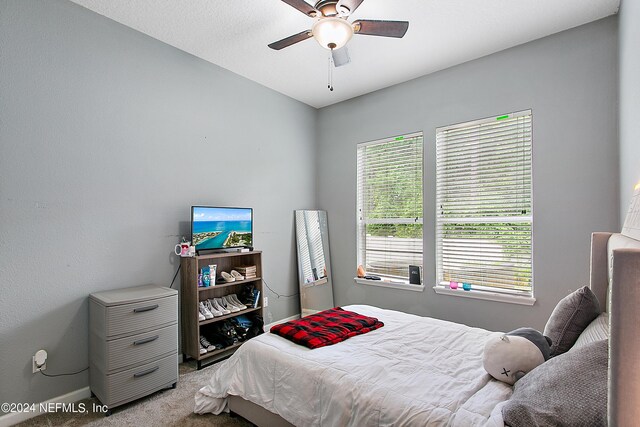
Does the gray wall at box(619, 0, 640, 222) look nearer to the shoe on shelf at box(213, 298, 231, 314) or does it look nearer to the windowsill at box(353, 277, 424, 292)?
the windowsill at box(353, 277, 424, 292)

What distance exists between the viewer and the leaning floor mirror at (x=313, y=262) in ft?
13.6

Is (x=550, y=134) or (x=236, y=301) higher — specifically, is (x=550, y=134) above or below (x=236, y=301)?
above

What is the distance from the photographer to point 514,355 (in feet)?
4.88

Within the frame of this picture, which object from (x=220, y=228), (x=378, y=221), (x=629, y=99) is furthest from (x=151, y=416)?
(x=629, y=99)

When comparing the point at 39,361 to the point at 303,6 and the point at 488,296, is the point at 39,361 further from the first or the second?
the point at 488,296

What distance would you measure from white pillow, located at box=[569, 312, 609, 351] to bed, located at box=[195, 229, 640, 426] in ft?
1.09

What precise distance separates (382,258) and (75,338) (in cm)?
311

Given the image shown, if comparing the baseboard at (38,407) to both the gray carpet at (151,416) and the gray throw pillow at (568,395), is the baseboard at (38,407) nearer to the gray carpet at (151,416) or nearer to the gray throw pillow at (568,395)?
the gray carpet at (151,416)

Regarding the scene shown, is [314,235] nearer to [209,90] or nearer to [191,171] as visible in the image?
[191,171]

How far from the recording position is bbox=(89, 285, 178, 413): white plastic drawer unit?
86.9 inches

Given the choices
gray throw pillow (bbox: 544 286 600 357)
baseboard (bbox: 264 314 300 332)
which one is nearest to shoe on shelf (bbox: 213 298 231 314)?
baseboard (bbox: 264 314 300 332)

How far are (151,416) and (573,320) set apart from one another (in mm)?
2599

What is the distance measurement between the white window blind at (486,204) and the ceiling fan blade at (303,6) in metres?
2.00

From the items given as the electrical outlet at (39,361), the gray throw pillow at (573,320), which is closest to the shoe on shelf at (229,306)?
the electrical outlet at (39,361)
